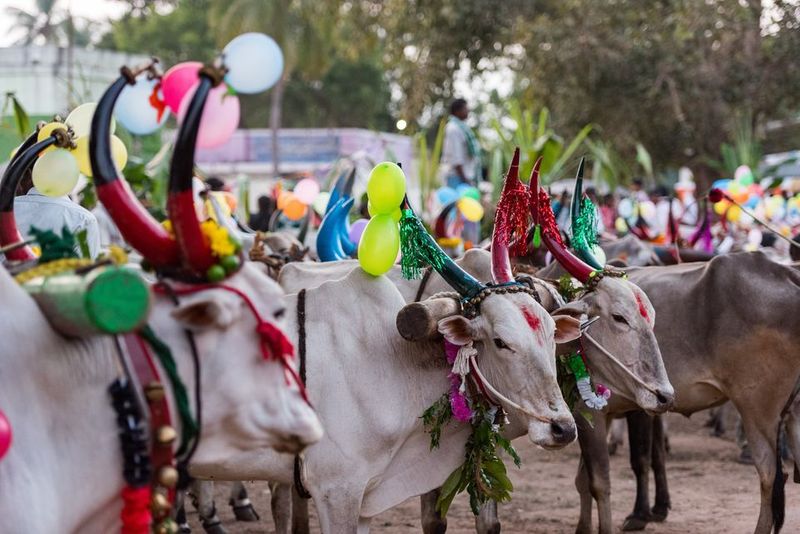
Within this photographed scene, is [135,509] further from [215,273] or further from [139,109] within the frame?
[139,109]

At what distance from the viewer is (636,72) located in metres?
20.4

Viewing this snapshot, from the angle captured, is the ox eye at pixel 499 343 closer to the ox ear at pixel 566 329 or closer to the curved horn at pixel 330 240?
the ox ear at pixel 566 329

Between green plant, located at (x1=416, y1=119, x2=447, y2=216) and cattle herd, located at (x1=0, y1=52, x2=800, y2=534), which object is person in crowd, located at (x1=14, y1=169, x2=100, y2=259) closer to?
cattle herd, located at (x1=0, y1=52, x2=800, y2=534)

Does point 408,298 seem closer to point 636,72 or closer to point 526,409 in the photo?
point 526,409

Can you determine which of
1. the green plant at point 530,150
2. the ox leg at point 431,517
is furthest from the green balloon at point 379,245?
the green plant at point 530,150

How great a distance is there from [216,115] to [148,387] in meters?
0.87

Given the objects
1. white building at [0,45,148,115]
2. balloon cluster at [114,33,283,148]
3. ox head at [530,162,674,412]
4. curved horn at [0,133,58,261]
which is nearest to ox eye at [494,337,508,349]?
ox head at [530,162,674,412]

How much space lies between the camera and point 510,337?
15.0 ft

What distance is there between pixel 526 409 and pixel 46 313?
2.35 meters

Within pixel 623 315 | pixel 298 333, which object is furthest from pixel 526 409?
pixel 623 315

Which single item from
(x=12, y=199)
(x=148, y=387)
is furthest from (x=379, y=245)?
(x=148, y=387)

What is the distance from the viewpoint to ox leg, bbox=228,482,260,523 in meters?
7.41

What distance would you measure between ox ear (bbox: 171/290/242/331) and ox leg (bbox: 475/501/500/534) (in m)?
3.24

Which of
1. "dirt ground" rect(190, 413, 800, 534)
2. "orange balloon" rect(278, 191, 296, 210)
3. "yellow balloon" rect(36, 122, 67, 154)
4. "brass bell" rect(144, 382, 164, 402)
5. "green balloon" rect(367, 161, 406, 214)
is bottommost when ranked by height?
"dirt ground" rect(190, 413, 800, 534)
